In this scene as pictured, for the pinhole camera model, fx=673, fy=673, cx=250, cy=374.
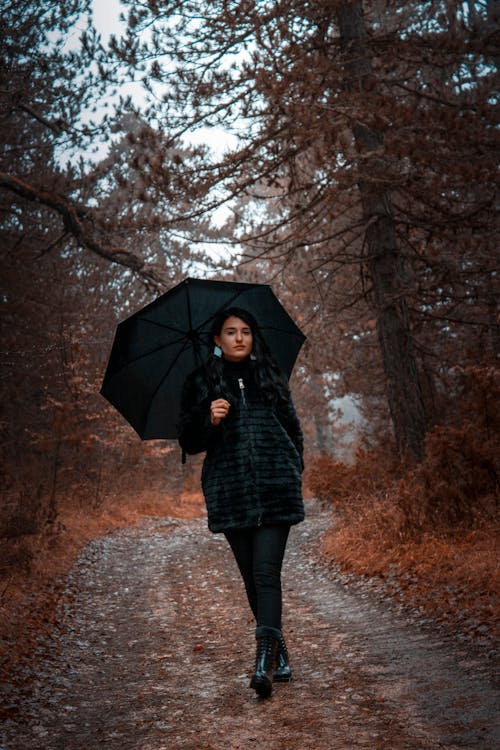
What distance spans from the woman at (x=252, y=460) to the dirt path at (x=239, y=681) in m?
0.41

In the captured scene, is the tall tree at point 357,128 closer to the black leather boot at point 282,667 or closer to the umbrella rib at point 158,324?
the umbrella rib at point 158,324

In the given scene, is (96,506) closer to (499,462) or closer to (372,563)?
(372,563)

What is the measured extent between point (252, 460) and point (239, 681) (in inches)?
62.5

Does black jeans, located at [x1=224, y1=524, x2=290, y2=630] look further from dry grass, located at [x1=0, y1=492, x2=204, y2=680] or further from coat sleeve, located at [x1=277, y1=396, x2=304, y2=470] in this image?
dry grass, located at [x1=0, y1=492, x2=204, y2=680]

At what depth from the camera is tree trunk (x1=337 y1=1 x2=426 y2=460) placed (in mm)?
9438

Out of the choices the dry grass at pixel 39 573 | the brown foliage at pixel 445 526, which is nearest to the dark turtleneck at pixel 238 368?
the brown foliage at pixel 445 526

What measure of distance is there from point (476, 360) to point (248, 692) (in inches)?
231

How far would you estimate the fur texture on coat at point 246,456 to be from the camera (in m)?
3.97

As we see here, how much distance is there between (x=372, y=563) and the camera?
24.5 ft

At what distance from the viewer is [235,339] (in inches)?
168

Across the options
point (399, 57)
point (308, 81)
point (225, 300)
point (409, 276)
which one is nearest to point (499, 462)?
point (409, 276)

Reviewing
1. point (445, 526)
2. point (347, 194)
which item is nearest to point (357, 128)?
point (347, 194)

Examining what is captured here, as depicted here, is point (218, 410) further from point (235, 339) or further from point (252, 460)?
point (235, 339)

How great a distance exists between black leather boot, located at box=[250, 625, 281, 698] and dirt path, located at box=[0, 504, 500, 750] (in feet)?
0.30
